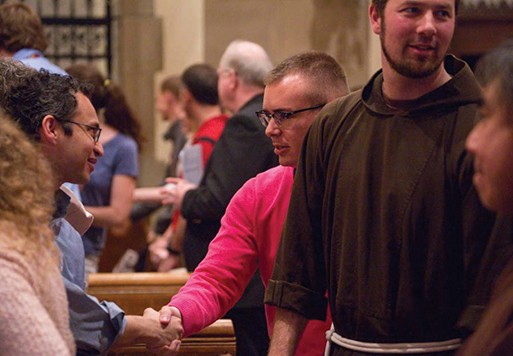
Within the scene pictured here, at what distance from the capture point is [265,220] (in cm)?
415

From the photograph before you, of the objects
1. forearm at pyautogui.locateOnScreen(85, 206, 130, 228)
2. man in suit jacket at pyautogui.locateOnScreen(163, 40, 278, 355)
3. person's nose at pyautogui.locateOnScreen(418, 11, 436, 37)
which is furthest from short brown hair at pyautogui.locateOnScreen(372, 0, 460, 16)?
forearm at pyautogui.locateOnScreen(85, 206, 130, 228)

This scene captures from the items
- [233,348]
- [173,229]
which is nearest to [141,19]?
[173,229]

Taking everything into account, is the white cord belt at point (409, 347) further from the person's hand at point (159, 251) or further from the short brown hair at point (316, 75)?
the person's hand at point (159, 251)

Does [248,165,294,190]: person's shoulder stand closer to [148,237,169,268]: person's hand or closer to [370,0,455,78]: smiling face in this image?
[370,0,455,78]: smiling face

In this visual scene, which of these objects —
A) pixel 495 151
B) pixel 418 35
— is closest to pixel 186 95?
pixel 418 35

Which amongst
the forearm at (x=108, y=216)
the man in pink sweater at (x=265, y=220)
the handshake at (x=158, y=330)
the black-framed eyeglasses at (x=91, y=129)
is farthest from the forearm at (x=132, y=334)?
the forearm at (x=108, y=216)

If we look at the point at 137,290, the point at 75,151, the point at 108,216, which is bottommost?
the point at 108,216

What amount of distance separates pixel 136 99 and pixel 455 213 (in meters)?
7.98

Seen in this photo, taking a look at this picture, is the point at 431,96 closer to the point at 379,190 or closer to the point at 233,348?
the point at 379,190

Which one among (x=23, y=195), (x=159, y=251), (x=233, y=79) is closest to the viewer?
(x=23, y=195)

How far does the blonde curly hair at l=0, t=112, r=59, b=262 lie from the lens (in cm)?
278

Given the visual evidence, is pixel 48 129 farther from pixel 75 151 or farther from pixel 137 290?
pixel 137 290

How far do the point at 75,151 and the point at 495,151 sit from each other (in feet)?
4.94

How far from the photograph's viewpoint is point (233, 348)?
4.59 meters
